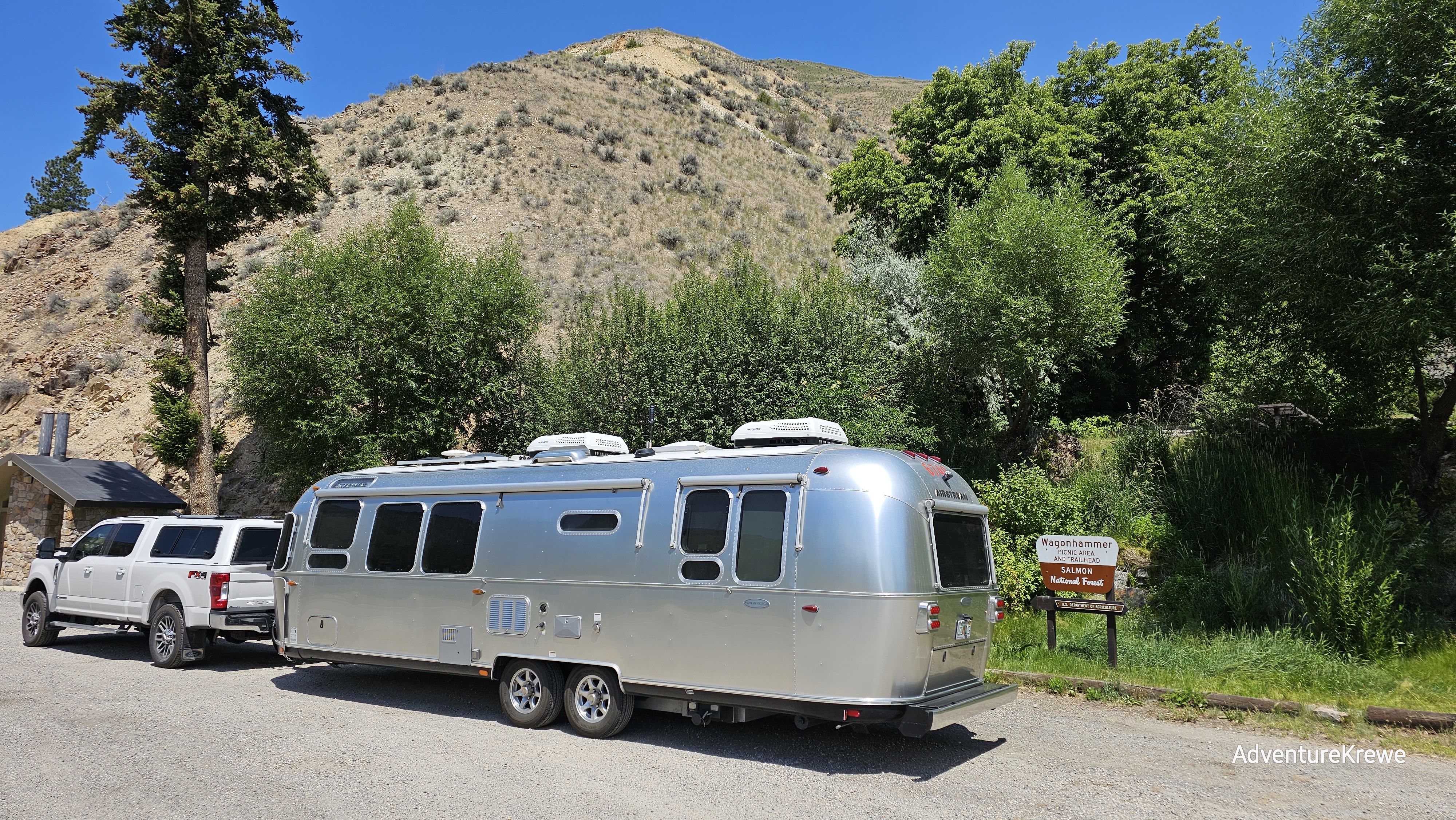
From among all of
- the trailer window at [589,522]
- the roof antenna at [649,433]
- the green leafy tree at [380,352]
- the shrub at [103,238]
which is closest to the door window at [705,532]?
the trailer window at [589,522]

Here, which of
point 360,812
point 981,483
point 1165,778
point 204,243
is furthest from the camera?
point 204,243

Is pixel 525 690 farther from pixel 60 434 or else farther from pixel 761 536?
pixel 60 434

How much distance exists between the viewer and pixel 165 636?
12086 millimetres

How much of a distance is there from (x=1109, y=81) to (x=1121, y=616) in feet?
55.4

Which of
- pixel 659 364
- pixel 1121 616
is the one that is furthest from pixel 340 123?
pixel 1121 616

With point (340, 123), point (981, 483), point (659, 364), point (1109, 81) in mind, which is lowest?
point (981, 483)

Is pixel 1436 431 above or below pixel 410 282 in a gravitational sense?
below

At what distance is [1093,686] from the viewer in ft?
32.6

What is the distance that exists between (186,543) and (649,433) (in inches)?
321

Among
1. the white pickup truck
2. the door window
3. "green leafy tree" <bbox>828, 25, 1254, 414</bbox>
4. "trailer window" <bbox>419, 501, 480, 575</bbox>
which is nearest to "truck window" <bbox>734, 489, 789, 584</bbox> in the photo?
the door window

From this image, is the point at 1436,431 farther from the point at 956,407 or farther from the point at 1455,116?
the point at 956,407

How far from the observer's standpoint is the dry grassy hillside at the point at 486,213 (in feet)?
116

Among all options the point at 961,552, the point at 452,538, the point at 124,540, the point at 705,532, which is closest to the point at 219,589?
the point at 124,540

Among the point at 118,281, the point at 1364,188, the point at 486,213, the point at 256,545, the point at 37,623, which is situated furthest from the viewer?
the point at 118,281
